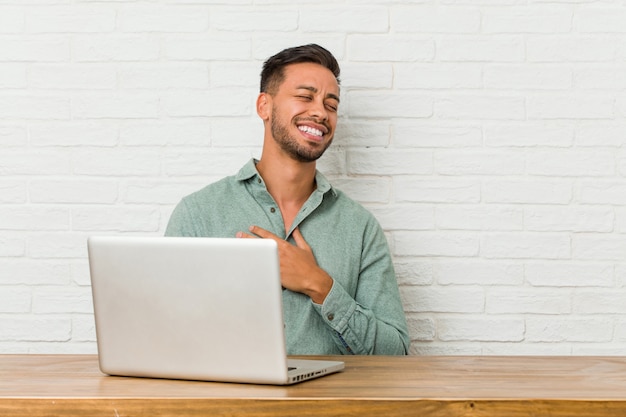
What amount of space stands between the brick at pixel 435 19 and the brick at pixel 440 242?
0.63 meters

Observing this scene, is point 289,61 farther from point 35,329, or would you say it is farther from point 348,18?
point 35,329

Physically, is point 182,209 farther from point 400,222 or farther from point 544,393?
point 544,393

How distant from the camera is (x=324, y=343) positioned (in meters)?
2.16

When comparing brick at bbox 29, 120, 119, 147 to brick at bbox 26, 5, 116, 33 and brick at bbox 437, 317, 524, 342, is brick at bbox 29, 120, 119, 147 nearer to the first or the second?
brick at bbox 26, 5, 116, 33

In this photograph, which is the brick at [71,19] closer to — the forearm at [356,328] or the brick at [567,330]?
the forearm at [356,328]

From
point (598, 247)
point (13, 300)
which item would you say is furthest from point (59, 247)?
point (598, 247)

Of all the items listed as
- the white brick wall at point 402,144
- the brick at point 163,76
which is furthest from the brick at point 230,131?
the brick at point 163,76

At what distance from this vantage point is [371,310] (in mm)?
2189

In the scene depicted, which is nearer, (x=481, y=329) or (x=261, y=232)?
(x=261, y=232)

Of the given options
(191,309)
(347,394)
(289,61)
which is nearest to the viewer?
(347,394)

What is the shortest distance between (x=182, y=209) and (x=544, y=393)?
4.22 feet

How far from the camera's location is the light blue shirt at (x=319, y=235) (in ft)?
7.07

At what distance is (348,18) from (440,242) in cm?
74

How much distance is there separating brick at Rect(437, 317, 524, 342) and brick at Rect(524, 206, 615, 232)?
0.31 meters
